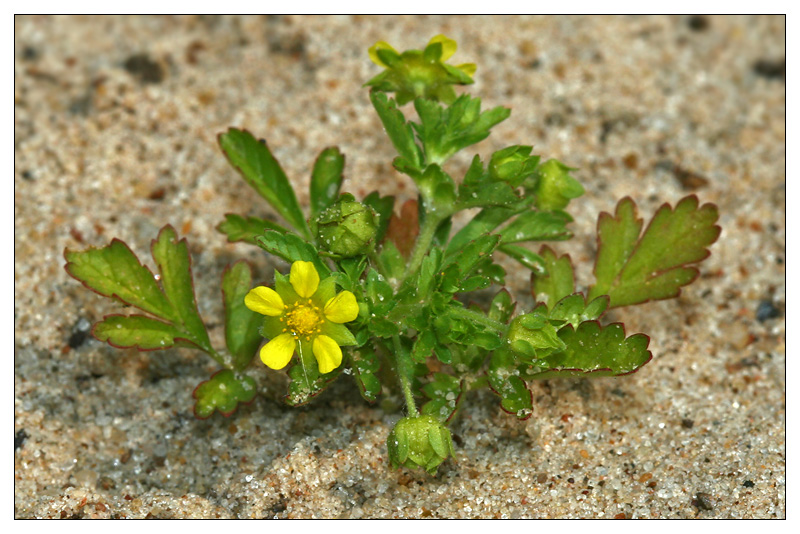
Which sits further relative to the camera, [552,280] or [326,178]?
[326,178]

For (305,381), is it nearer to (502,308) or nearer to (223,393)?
(223,393)

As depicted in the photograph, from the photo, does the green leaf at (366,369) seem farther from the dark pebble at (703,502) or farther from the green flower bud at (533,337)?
the dark pebble at (703,502)

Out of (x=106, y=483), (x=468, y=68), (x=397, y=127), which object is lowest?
(x=106, y=483)

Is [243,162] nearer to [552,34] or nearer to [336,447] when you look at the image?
[336,447]

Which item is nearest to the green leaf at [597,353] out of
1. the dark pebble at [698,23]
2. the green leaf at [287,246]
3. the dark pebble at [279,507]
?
the green leaf at [287,246]

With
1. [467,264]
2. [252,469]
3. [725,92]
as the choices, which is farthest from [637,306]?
[252,469]

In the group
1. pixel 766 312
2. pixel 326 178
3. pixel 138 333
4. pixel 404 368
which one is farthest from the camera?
pixel 766 312

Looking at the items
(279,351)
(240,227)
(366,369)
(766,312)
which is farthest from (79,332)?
(766,312)

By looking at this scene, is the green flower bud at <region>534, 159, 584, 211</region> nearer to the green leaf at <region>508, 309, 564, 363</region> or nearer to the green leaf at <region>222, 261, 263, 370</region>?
the green leaf at <region>508, 309, 564, 363</region>
